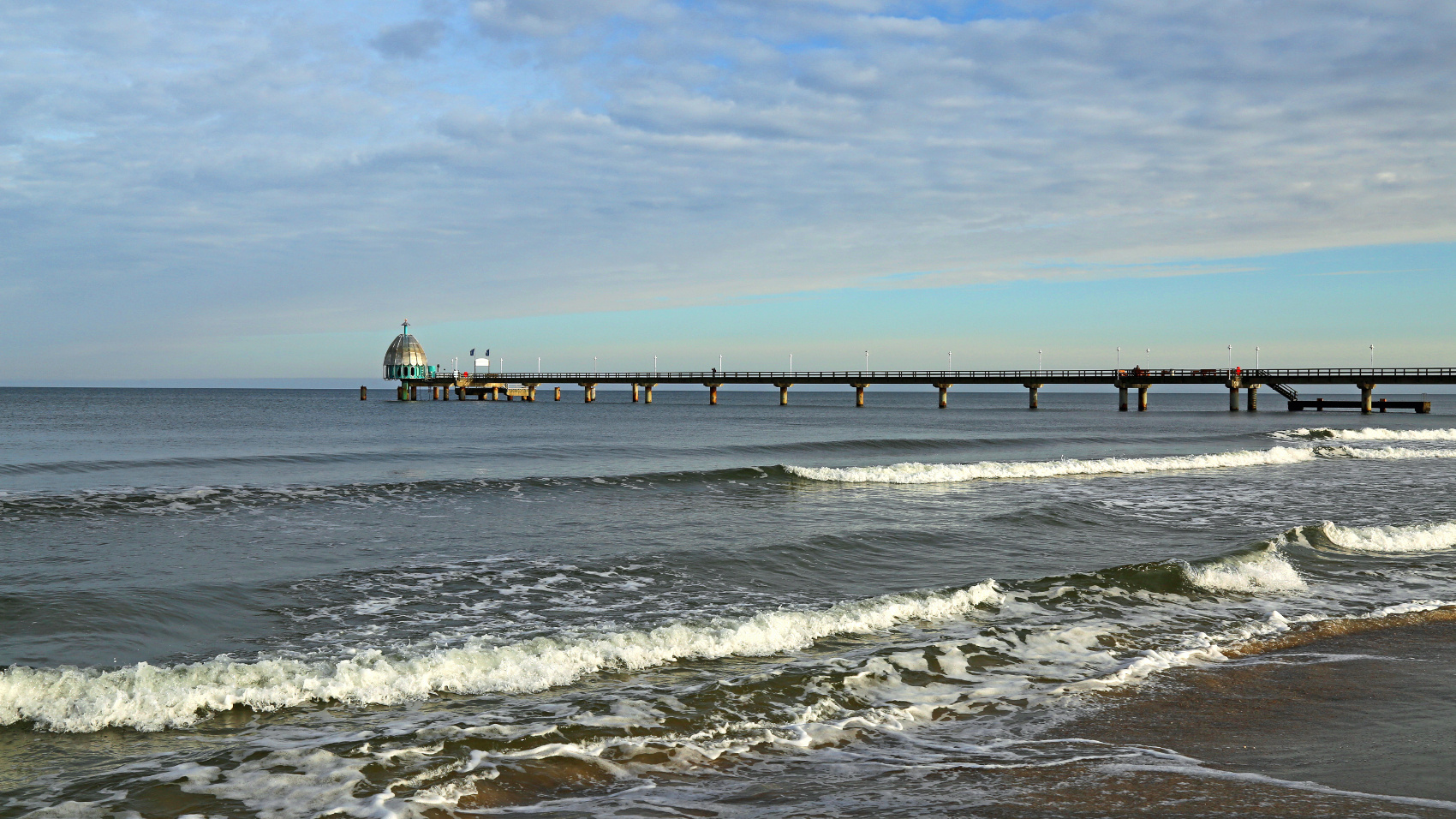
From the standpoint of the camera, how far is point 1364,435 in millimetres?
46531

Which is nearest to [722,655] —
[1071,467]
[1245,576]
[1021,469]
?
[1245,576]

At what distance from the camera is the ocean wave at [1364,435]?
44656 millimetres

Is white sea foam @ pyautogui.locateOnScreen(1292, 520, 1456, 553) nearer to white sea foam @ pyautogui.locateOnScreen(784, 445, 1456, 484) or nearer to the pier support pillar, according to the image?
white sea foam @ pyautogui.locateOnScreen(784, 445, 1456, 484)

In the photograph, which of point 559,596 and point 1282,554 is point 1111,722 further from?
point 1282,554

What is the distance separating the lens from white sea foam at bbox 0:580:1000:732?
6.32 meters

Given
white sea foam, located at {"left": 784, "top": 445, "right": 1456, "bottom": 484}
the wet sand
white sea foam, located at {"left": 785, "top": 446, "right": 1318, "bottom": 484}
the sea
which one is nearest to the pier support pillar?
white sea foam, located at {"left": 784, "top": 445, "right": 1456, "bottom": 484}

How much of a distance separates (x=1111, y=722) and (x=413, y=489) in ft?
58.1

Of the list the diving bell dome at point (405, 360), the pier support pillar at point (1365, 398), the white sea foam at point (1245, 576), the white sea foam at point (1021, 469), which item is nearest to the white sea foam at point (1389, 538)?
the white sea foam at point (1245, 576)

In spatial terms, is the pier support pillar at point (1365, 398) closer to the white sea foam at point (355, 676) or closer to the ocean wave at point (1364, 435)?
the ocean wave at point (1364, 435)

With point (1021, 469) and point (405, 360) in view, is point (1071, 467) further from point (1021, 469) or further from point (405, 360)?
point (405, 360)

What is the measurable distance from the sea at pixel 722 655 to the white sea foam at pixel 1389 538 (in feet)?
0.21

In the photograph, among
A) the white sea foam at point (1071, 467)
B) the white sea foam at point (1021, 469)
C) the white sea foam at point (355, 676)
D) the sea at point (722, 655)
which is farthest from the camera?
the white sea foam at point (1071, 467)

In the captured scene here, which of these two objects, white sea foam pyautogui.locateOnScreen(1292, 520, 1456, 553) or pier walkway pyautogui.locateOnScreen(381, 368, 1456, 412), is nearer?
white sea foam pyautogui.locateOnScreen(1292, 520, 1456, 553)

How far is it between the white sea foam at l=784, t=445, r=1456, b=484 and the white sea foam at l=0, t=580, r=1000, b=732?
618 inches
